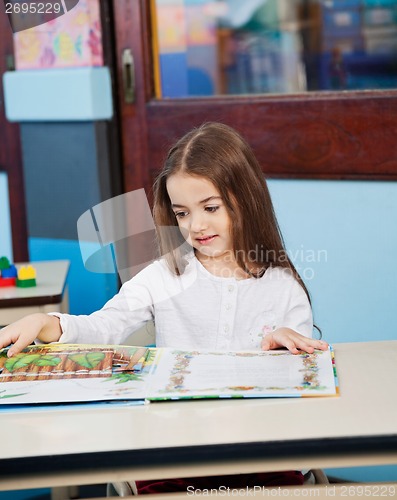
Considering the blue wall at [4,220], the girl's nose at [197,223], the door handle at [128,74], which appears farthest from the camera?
the blue wall at [4,220]

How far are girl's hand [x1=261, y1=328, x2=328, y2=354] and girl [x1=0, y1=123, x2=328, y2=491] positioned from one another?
0.27 metres

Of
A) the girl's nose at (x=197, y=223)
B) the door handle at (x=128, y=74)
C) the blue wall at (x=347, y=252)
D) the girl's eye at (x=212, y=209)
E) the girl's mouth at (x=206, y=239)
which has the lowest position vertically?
the blue wall at (x=347, y=252)

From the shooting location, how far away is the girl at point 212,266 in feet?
5.60

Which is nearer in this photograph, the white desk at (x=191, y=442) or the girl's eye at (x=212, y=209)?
the white desk at (x=191, y=442)

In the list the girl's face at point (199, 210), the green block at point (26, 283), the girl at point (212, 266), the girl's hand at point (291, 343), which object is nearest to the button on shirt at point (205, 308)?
the girl at point (212, 266)

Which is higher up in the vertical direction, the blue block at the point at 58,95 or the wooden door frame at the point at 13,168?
the blue block at the point at 58,95

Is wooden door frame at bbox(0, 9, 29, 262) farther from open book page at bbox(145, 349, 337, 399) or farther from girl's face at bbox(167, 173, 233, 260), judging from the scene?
open book page at bbox(145, 349, 337, 399)

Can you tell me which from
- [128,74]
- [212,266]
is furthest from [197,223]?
[128,74]

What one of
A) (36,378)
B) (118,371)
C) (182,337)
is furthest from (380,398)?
(182,337)

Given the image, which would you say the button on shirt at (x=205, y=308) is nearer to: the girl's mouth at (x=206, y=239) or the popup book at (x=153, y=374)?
the girl's mouth at (x=206, y=239)

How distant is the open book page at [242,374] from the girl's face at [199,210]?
1.19 ft

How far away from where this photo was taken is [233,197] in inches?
68.3

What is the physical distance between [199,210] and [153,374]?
497 mm

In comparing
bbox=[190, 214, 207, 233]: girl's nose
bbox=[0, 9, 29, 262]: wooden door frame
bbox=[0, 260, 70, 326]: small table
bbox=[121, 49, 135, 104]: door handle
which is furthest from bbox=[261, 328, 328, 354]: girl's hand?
bbox=[0, 9, 29, 262]: wooden door frame
